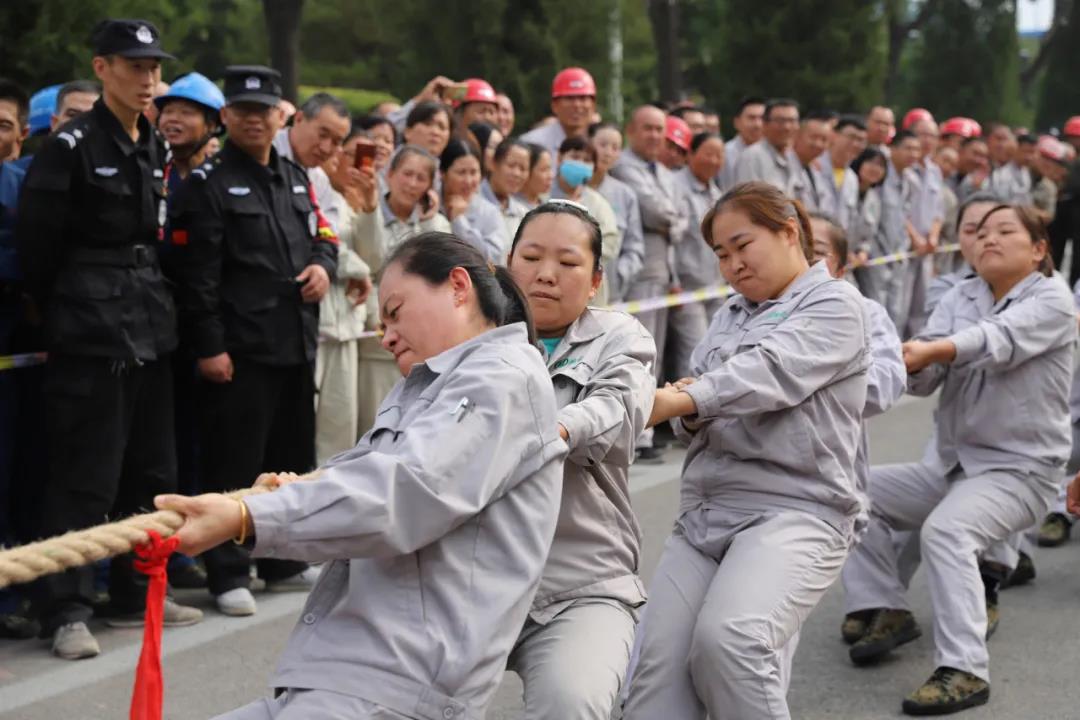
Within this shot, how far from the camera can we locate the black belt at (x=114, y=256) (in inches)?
223

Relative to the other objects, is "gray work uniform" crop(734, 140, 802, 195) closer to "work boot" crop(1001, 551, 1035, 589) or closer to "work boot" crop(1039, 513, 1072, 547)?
"work boot" crop(1039, 513, 1072, 547)

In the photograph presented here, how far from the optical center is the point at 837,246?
5.23 m

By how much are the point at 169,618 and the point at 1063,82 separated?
3461 centimetres

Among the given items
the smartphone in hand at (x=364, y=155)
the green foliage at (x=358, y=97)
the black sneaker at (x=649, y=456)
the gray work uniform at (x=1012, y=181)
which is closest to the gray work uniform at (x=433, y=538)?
the smartphone in hand at (x=364, y=155)

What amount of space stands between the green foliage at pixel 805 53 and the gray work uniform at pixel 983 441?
17.8 meters

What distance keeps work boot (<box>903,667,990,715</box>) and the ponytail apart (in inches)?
92.6

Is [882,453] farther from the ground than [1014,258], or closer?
closer

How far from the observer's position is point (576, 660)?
355 cm

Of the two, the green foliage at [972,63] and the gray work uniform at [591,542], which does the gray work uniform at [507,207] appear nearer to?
the gray work uniform at [591,542]

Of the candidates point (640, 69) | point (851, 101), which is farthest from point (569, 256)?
point (640, 69)

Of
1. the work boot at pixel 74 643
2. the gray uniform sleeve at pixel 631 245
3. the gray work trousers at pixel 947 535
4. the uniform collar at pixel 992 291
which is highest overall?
the uniform collar at pixel 992 291

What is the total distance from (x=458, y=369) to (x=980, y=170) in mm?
13725

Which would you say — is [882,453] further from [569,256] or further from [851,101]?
[851,101]

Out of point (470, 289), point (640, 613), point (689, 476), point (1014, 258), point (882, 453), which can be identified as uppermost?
point (470, 289)
